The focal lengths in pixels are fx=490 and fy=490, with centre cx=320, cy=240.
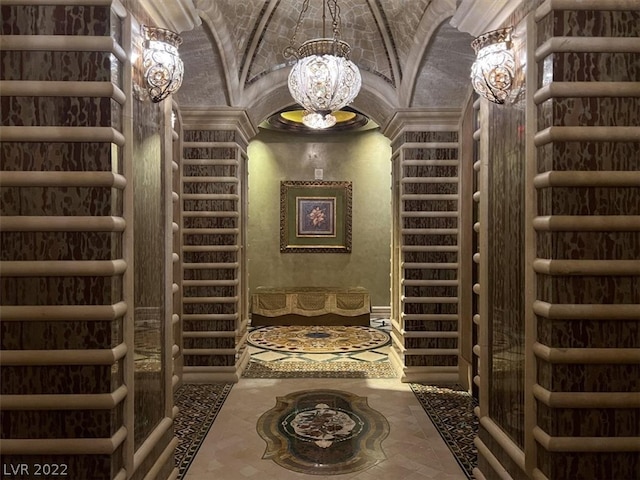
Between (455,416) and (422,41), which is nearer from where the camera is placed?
(455,416)

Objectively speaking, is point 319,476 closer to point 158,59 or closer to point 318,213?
point 158,59

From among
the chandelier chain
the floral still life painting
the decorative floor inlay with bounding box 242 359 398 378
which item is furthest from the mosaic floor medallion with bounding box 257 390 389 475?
the floral still life painting

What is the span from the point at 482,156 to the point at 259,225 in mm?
7403

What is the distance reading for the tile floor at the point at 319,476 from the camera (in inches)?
135

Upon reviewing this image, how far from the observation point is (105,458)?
7.45 feet

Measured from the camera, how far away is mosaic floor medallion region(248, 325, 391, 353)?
749 cm

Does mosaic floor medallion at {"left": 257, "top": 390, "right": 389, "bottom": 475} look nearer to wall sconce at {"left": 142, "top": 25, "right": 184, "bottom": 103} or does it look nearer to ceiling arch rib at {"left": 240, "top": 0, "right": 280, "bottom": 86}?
wall sconce at {"left": 142, "top": 25, "right": 184, "bottom": 103}

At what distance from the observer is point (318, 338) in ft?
Answer: 26.9

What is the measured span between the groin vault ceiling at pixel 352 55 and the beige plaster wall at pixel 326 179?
4025 millimetres

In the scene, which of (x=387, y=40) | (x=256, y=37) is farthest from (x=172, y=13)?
(x=387, y=40)

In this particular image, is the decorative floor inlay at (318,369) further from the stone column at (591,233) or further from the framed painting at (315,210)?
the framed painting at (315,210)

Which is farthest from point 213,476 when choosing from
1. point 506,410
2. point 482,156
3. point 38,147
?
point 482,156

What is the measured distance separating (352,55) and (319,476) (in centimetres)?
454

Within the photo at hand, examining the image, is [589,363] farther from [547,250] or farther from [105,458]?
[105,458]
